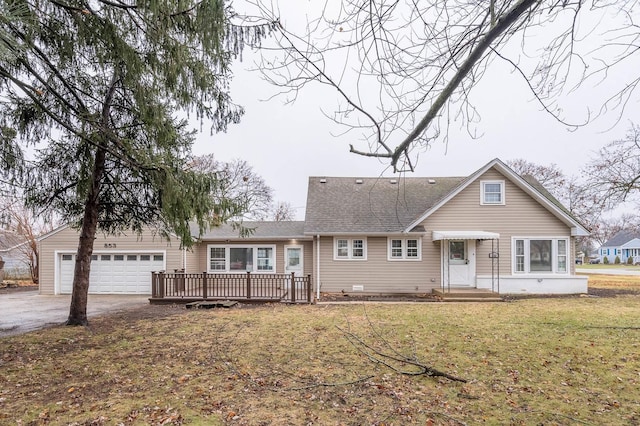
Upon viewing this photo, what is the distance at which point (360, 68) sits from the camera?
105 inches

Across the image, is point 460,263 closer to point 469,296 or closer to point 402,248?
point 469,296

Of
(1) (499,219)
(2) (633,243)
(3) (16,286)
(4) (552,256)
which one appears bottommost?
(3) (16,286)

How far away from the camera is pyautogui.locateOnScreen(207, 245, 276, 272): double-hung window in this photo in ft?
55.9

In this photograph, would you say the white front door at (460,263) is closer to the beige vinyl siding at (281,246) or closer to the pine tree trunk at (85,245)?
the beige vinyl siding at (281,246)

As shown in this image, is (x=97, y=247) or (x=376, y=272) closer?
(x=376, y=272)

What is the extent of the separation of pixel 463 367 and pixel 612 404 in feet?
6.14

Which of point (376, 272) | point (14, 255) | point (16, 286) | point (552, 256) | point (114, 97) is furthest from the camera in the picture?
point (14, 255)

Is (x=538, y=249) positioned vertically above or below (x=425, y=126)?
below

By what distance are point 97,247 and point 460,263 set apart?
16137mm

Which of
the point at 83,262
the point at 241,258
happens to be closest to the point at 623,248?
the point at 241,258

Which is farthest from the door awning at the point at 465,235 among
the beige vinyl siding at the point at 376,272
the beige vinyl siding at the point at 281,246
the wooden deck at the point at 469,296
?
the beige vinyl siding at the point at 281,246

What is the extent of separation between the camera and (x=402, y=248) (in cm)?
1537

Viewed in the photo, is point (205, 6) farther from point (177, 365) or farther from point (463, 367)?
point (463, 367)

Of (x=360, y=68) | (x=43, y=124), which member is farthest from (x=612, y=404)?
(x=43, y=124)
